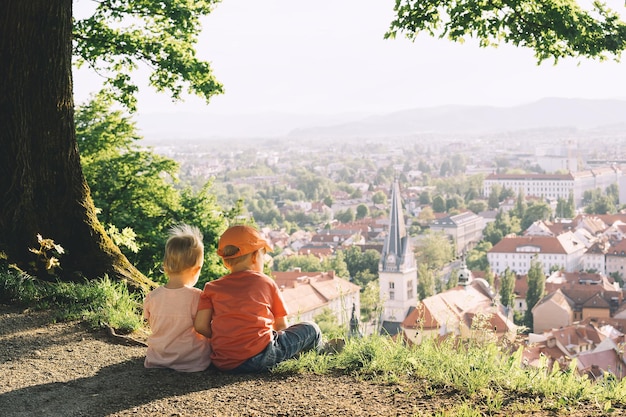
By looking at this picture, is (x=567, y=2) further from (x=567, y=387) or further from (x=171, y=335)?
(x=171, y=335)

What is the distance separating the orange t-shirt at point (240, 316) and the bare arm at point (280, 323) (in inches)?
2.7

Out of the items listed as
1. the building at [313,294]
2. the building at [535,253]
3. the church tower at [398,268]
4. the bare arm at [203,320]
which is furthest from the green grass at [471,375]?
the building at [535,253]

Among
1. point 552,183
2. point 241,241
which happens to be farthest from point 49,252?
point 552,183

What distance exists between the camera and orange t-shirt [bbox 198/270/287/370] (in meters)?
3.36

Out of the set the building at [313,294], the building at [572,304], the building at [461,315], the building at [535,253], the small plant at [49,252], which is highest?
the small plant at [49,252]

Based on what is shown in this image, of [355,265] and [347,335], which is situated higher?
[347,335]

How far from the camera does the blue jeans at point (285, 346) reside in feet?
11.1

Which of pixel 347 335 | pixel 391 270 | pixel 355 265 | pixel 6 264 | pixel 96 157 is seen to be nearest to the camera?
pixel 347 335

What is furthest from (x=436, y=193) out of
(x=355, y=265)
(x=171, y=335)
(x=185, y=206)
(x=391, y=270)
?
(x=171, y=335)

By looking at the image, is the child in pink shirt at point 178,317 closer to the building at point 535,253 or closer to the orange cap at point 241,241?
the orange cap at point 241,241

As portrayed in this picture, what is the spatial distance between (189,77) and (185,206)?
3865mm

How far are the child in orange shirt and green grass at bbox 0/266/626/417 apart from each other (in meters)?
0.10

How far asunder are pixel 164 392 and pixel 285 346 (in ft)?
1.80

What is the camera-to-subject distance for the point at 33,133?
15.5 ft
